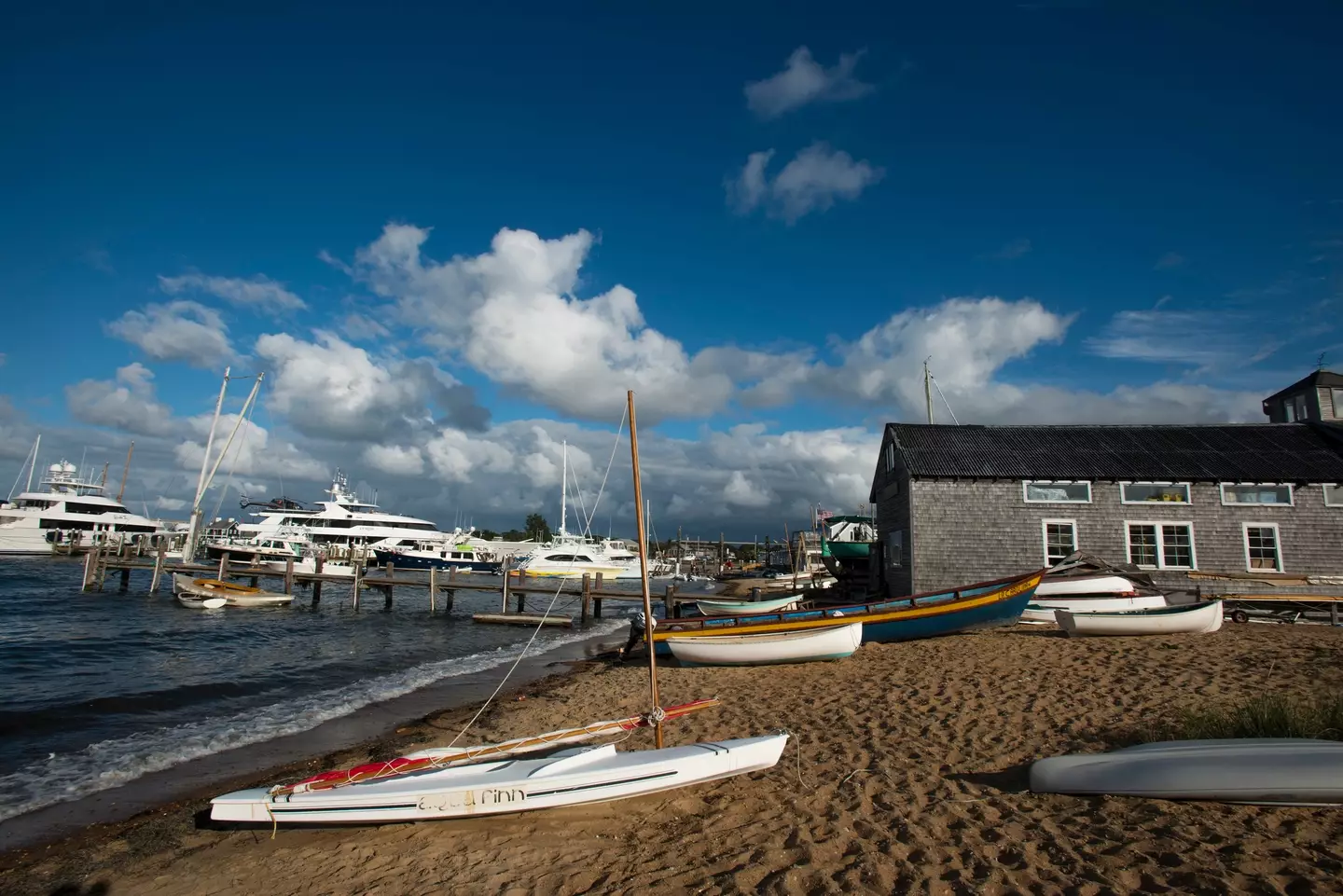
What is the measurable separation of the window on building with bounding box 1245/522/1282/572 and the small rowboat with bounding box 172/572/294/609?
129ft

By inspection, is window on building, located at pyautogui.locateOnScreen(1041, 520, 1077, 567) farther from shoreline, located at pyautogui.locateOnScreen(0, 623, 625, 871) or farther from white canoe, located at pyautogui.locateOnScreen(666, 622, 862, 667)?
shoreline, located at pyautogui.locateOnScreen(0, 623, 625, 871)

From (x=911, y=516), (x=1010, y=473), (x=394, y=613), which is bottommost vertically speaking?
(x=394, y=613)

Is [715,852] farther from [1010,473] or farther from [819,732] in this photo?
[1010,473]

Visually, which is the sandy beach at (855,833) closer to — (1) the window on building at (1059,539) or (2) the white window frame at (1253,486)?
(1) the window on building at (1059,539)

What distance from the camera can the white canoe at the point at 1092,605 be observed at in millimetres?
17188

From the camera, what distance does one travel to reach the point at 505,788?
6535mm

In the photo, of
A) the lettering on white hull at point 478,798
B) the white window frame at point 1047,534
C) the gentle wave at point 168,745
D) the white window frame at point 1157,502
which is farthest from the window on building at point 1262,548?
the gentle wave at point 168,745

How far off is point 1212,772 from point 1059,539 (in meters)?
17.7

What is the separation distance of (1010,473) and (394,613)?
28.3 meters

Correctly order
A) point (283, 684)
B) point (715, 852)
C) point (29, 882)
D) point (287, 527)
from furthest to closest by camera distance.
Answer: point (287, 527) < point (283, 684) < point (29, 882) < point (715, 852)

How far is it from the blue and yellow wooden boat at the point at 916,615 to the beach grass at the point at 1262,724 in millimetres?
7932

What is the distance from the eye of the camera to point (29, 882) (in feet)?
21.4

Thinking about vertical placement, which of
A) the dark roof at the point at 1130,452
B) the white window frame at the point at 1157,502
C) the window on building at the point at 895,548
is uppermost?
the dark roof at the point at 1130,452

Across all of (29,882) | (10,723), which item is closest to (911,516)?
(29,882)
